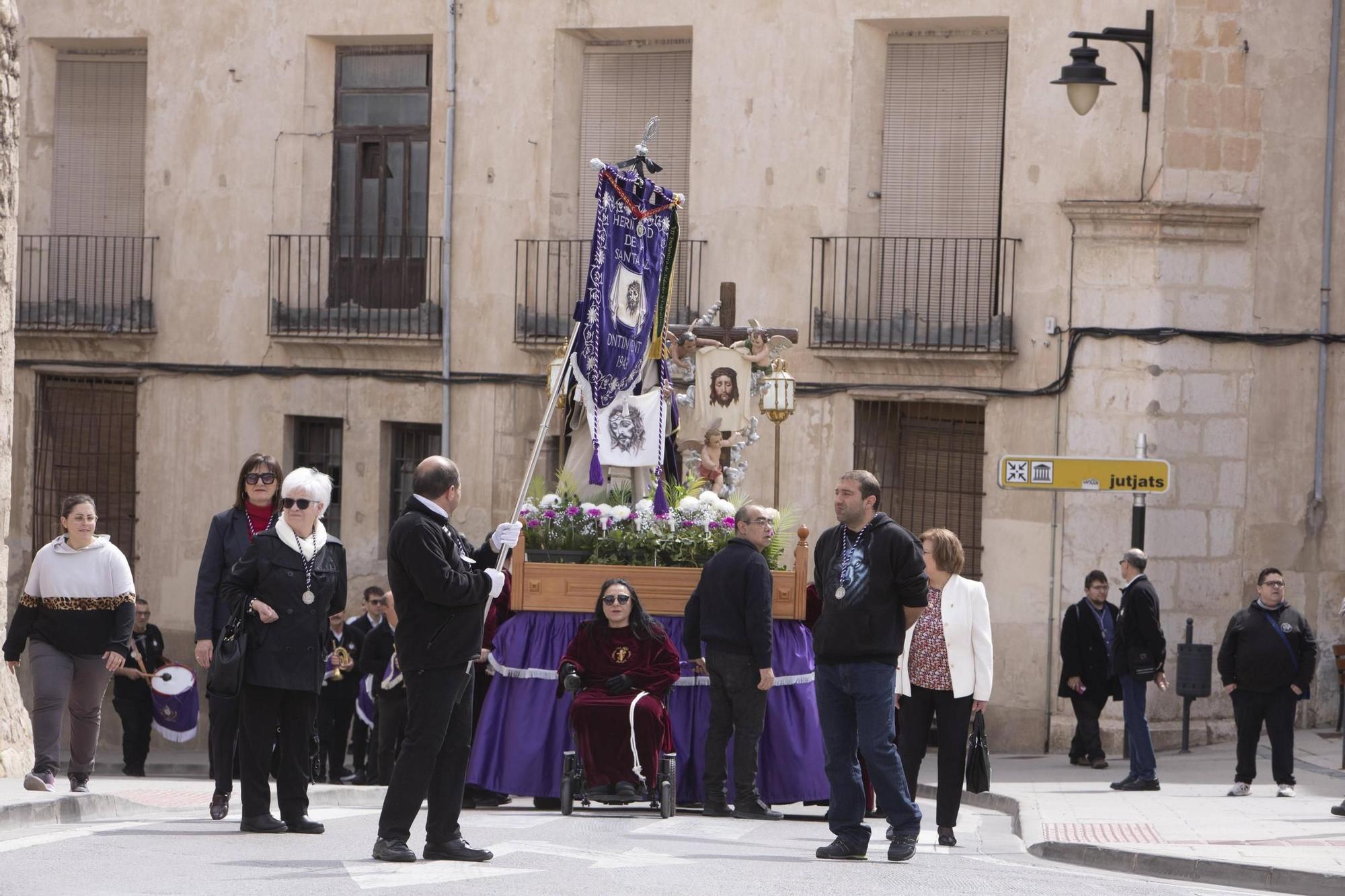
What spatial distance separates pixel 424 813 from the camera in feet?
39.7

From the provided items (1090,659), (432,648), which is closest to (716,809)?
(432,648)

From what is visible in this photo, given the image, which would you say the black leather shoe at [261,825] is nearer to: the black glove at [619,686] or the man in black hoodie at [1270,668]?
the black glove at [619,686]

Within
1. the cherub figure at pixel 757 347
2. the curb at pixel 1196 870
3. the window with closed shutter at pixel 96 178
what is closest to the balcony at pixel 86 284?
the window with closed shutter at pixel 96 178

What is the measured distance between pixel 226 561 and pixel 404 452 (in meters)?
13.3

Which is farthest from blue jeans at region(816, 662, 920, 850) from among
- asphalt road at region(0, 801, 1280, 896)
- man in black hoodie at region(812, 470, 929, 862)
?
asphalt road at region(0, 801, 1280, 896)

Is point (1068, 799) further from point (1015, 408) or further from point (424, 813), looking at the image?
point (1015, 408)

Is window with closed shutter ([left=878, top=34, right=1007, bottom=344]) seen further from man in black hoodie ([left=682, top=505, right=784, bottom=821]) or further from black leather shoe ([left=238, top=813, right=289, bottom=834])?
black leather shoe ([left=238, top=813, right=289, bottom=834])

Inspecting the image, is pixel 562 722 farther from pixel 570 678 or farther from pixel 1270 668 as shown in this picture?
pixel 1270 668

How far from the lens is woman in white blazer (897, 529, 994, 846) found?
1124 centimetres

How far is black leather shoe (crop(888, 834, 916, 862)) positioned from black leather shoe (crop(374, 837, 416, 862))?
2302 millimetres

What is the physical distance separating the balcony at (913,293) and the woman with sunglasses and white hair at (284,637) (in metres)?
11.8

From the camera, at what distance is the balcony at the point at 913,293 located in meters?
21.2

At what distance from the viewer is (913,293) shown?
21953 millimetres

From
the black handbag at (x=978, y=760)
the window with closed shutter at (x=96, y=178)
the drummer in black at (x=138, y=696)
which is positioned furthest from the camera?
the window with closed shutter at (x=96, y=178)
